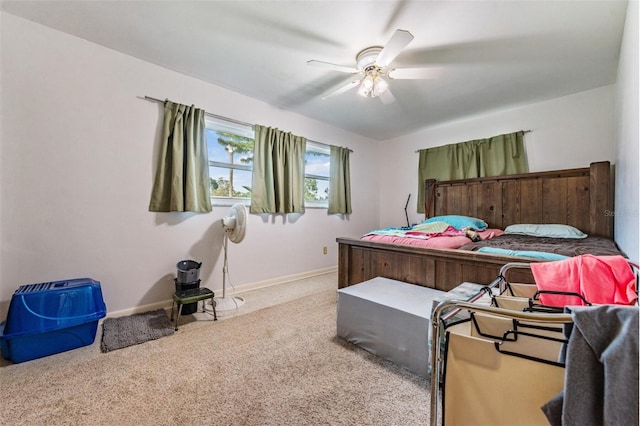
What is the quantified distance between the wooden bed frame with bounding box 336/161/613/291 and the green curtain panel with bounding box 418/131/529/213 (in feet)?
0.49

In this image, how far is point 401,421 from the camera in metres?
1.21

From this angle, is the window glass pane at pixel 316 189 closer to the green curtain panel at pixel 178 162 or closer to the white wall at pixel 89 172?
the white wall at pixel 89 172

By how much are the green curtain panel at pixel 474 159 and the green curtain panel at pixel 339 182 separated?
1286mm

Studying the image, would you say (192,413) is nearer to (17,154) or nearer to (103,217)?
(103,217)

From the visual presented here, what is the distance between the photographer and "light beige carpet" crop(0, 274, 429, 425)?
1.25 metres

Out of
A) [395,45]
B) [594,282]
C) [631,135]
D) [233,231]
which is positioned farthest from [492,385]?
[233,231]

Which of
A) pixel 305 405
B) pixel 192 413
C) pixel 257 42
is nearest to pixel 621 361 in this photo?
pixel 305 405

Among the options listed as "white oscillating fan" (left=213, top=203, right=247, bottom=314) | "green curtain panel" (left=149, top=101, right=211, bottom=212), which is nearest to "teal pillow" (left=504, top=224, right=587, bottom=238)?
"white oscillating fan" (left=213, top=203, right=247, bottom=314)

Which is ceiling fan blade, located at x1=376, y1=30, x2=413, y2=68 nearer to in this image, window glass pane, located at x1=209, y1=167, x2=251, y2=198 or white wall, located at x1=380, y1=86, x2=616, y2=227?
window glass pane, located at x1=209, y1=167, x2=251, y2=198

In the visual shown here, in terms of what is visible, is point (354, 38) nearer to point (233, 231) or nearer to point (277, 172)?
point (277, 172)

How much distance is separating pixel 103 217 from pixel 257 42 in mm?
2060

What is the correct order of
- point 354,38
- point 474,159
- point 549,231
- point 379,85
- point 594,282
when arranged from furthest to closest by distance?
point 474,159 → point 549,231 → point 379,85 → point 354,38 → point 594,282

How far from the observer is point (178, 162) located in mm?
2582

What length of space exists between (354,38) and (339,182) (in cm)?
234
